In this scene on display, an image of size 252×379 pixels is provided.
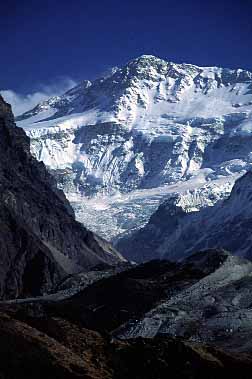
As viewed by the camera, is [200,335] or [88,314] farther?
[88,314]

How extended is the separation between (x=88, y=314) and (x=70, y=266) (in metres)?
112

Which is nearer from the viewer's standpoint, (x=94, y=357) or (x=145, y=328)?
(x=94, y=357)

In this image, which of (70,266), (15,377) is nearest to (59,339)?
(15,377)

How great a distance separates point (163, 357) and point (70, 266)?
155m

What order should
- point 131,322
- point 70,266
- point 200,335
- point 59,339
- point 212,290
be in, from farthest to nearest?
point 70,266 < point 212,290 < point 131,322 < point 200,335 < point 59,339

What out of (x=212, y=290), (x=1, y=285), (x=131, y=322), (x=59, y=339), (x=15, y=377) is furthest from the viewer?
(x=1, y=285)

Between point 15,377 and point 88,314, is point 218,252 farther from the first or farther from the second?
point 15,377

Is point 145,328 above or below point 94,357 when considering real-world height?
below

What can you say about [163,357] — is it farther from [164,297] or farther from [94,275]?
[94,275]

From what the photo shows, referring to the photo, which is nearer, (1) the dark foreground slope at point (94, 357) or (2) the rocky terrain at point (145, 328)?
(1) the dark foreground slope at point (94, 357)

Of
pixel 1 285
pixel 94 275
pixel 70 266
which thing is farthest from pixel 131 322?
pixel 70 266

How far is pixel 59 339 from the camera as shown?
37.8 m

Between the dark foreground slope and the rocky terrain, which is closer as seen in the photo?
the dark foreground slope

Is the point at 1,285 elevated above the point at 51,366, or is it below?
below
